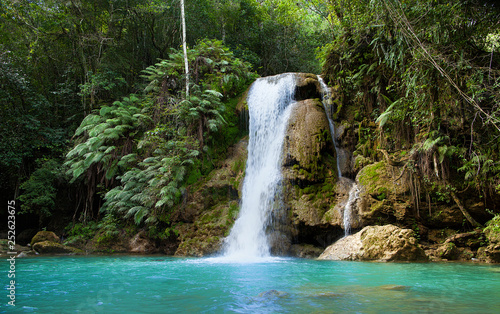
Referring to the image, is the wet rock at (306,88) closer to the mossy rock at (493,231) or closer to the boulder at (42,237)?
the mossy rock at (493,231)

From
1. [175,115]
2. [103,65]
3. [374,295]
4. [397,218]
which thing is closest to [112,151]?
[175,115]

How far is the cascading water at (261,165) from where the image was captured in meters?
10.4

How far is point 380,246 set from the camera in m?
8.04

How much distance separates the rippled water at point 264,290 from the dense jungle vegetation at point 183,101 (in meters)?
3.66

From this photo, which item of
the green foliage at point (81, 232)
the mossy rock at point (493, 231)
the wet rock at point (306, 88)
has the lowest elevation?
the green foliage at point (81, 232)

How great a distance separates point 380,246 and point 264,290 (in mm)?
4715

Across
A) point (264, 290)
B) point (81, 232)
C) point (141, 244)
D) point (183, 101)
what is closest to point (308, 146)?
point (183, 101)

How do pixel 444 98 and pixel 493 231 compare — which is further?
pixel 444 98

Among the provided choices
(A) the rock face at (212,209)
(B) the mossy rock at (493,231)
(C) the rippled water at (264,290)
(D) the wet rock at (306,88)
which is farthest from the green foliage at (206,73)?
(B) the mossy rock at (493,231)

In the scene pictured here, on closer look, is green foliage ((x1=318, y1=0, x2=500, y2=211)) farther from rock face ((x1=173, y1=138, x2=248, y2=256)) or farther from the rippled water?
rock face ((x1=173, y1=138, x2=248, y2=256))

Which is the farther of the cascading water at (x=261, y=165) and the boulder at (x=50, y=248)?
the boulder at (x=50, y=248)

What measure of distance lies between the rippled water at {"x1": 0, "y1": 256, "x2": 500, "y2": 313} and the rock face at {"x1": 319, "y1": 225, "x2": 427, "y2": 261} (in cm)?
96

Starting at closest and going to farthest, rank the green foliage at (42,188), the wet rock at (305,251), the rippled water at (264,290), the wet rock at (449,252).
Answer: the rippled water at (264,290), the wet rock at (449,252), the wet rock at (305,251), the green foliage at (42,188)

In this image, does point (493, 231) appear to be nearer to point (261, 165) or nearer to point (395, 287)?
point (395, 287)
